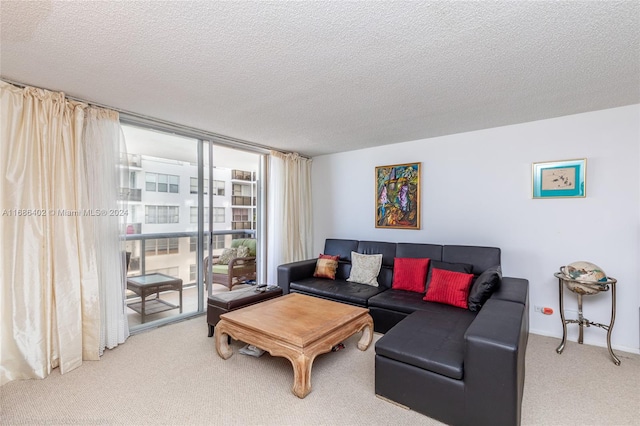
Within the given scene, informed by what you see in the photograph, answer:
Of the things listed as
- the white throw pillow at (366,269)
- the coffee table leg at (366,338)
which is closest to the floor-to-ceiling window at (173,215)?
the white throw pillow at (366,269)

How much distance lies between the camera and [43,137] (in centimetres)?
245

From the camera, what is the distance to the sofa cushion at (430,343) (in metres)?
1.86

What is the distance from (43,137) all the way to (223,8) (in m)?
2.08

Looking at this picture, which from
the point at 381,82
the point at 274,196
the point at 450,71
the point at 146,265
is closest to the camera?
the point at 450,71

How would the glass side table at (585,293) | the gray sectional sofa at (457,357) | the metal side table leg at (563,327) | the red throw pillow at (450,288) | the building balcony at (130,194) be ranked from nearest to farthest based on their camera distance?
the gray sectional sofa at (457,357) → the glass side table at (585,293) → the metal side table leg at (563,327) → the red throw pillow at (450,288) → the building balcony at (130,194)

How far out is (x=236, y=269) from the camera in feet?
14.5

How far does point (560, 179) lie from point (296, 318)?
3.10m

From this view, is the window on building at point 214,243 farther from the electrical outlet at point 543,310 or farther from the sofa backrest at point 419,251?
the electrical outlet at point 543,310

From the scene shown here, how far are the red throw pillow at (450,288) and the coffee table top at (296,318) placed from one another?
0.81 metres

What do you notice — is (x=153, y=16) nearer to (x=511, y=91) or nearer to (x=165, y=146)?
(x=165, y=146)

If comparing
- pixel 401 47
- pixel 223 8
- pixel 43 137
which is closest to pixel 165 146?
pixel 43 137

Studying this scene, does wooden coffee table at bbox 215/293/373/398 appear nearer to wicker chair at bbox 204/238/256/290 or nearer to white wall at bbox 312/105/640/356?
wicker chair at bbox 204/238/256/290

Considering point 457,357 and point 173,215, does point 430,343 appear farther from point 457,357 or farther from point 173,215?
point 173,215

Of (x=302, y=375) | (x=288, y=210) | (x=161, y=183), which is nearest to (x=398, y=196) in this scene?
(x=288, y=210)
